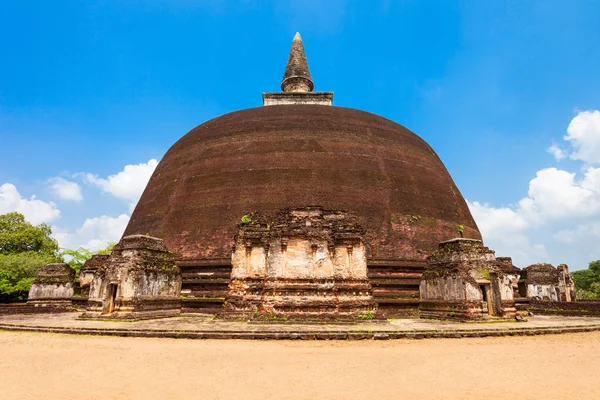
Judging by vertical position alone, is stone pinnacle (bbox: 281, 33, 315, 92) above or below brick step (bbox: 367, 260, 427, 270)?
above

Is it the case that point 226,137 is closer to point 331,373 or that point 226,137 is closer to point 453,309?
point 453,309

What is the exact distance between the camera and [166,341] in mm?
8328

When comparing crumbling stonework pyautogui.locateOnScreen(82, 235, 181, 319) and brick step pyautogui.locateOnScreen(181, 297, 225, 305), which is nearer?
crumbling stonework pyautogui.locateOnScreen(82, 235, 181, 319)

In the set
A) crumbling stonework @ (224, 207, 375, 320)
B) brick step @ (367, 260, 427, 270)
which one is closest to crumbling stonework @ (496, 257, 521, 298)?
brick step @ (367, 260, 427, 270)

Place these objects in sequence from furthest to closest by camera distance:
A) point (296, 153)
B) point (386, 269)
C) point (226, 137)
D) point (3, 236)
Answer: point (3, 236) < point (226, 137) < point (296, 153) < point (386, 269)

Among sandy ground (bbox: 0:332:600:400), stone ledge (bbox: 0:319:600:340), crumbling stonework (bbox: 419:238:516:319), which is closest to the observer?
sandy ground (bbox: 0:332:600:400)

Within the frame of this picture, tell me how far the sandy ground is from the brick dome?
751 centimetres

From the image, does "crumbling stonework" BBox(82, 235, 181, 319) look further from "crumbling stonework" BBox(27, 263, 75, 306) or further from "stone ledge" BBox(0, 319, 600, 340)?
"crumbling stonework" BBox(27, 263, 75, 306)

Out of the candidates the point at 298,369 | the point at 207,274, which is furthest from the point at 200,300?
the point at 298,369

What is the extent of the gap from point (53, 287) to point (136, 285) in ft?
33.0

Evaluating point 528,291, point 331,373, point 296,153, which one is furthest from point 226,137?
point 528,291

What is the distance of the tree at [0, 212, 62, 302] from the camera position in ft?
84.3

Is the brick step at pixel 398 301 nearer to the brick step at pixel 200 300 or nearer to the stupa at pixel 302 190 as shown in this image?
the stupa at pixel 302 190

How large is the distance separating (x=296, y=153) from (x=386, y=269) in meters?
6.20
